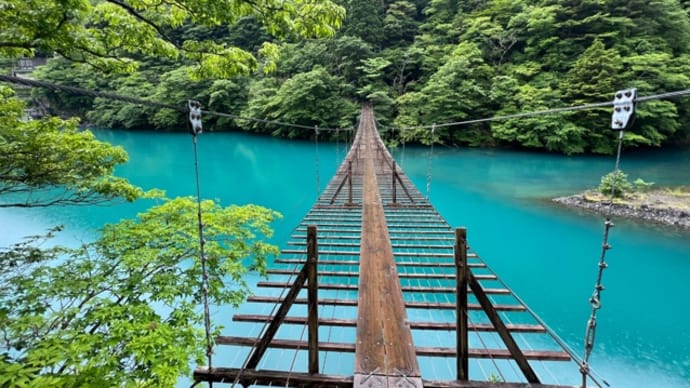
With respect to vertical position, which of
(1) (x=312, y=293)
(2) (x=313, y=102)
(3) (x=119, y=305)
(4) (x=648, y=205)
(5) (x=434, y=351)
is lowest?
(4) (x=648, y=205)

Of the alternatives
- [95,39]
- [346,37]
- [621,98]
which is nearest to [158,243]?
[95,39]

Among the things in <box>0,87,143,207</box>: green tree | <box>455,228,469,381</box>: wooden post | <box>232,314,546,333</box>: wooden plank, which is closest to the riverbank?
<box>232,314,546,333</box>: wooden plank

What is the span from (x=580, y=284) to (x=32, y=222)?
10.1m

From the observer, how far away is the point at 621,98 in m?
0.99

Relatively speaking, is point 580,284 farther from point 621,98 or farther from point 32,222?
point 32,222

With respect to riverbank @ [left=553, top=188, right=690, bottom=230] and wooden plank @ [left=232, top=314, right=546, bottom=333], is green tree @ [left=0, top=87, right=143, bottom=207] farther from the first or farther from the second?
riverbank @ [left=553, top=188, right=690, bottom=230]

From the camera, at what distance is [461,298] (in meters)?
1.40

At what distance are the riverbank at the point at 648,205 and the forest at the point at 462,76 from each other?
385cm

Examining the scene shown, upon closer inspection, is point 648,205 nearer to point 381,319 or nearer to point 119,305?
point 381,319

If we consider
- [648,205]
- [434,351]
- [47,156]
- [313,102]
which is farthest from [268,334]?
[313,102]

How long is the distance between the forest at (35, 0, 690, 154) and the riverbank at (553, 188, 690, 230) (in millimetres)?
3852

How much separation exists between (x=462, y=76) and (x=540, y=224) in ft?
27.8

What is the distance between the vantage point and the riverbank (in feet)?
21.1

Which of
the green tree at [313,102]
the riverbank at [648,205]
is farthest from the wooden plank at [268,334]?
the green tree at [313,102]
